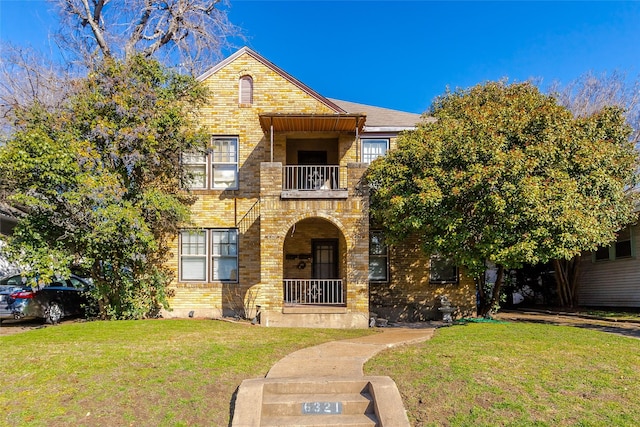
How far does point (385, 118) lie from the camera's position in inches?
660

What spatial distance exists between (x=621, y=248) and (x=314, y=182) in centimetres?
1170

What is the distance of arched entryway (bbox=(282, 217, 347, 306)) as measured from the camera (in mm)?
14977

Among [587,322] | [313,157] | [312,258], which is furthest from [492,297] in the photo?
[313,157]

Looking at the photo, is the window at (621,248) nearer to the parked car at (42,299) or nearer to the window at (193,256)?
the window at (193,256)

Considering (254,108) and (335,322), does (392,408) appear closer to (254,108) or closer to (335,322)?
(335,322)

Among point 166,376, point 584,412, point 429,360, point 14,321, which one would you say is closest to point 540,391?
point 584,412

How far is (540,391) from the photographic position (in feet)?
21.2

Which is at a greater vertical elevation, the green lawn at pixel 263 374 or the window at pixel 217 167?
the window at pixel 217 167

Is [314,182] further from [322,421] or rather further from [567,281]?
[567,281]

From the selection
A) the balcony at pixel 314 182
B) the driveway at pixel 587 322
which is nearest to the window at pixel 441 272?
the driveway at pixel 587 322

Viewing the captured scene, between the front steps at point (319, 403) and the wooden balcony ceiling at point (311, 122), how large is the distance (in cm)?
843

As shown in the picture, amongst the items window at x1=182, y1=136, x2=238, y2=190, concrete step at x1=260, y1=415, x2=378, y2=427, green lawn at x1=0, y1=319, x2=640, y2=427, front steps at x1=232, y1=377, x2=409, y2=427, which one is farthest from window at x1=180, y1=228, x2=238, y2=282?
concrete step at x1=260, y1=415, x2=378, y2=427

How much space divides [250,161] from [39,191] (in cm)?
597

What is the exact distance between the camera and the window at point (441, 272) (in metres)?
15.1
